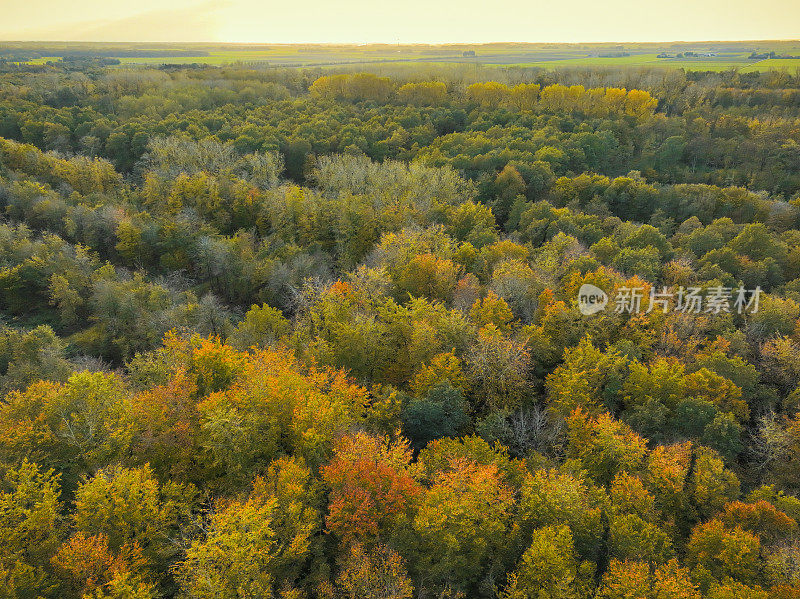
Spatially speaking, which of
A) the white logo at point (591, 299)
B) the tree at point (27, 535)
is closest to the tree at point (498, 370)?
Result: the white logo at point (591, 299)

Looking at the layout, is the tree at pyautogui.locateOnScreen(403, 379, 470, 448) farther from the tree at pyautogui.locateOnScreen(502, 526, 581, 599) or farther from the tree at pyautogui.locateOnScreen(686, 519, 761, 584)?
the tree at pyautogui.locateOnScreen(686, 519, 761, 584)

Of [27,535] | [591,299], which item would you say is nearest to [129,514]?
[27,535]

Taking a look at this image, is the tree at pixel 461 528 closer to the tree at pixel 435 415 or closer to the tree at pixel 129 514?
the tree at pixel 435 415

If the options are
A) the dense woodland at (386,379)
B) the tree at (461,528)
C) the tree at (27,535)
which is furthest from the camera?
the tree at (461,528)

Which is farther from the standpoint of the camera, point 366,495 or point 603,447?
point 603,447

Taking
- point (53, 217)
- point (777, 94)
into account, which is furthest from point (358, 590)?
point (777, 94)

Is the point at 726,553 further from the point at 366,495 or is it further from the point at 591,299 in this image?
the point at 591,299
